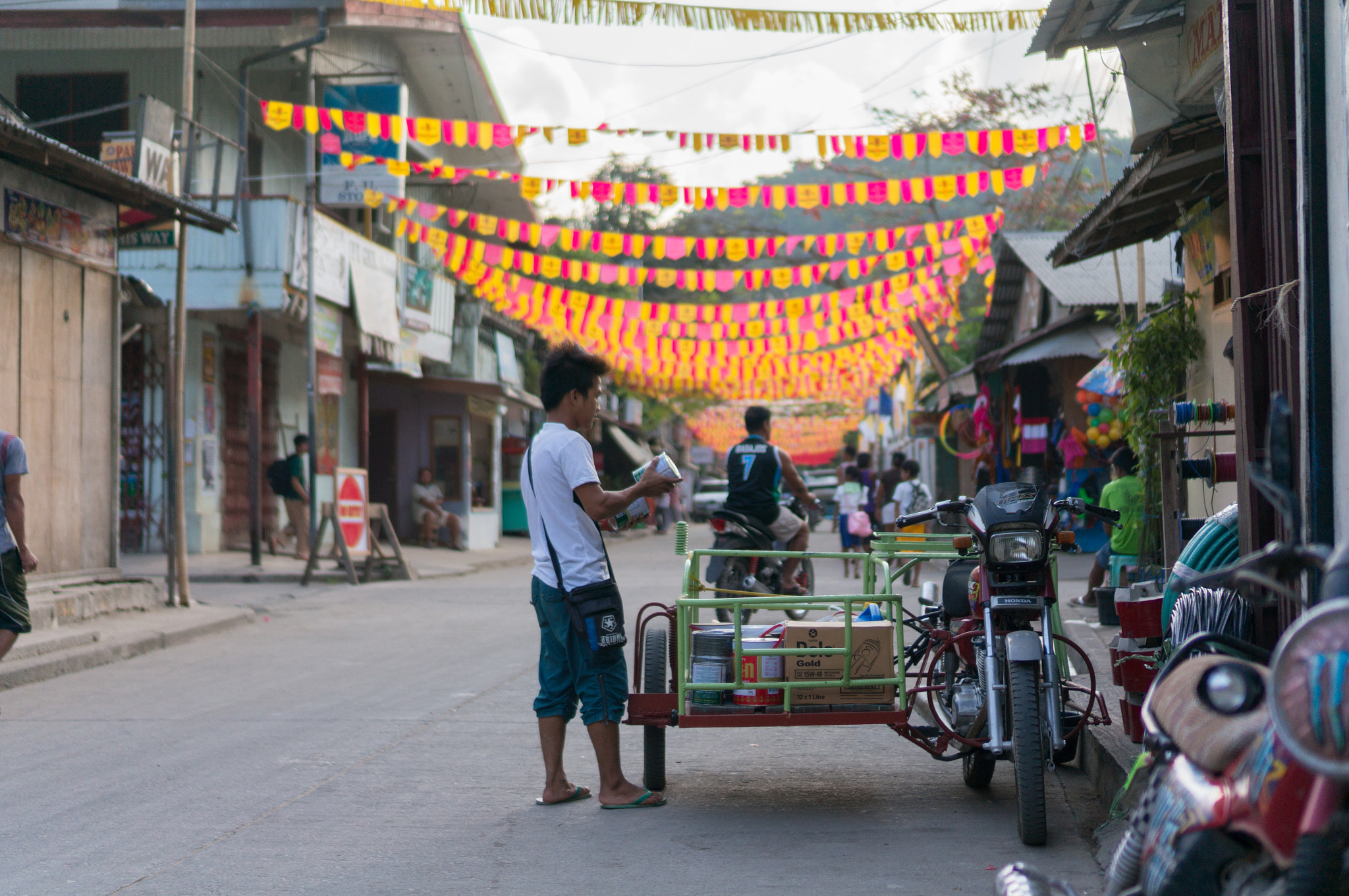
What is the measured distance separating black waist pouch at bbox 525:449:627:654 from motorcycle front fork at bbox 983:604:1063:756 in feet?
4.59

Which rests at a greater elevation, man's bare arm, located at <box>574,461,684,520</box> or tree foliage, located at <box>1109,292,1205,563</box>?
tree foliage, located at <box>1109,292,1205,563</box>

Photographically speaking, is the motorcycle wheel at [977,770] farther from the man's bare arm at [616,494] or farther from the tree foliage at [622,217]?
the tree foliage at [622,217]

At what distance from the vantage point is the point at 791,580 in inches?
412

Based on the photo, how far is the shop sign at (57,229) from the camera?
34.6ft

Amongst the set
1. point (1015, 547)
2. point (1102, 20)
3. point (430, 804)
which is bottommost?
point (430, 804)

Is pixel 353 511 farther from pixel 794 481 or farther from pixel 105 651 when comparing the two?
pixel 794 481

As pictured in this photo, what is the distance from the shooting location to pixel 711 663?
5035 millimetres

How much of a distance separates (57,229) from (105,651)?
4.05 m

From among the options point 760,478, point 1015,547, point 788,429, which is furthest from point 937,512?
point 788,429

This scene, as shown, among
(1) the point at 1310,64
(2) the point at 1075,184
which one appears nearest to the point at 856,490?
(2) the point at 1075,184

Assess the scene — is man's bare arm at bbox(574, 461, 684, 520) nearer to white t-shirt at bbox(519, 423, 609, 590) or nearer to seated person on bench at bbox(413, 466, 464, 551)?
white t-shirt at bbox(519, 423, 609, 590)

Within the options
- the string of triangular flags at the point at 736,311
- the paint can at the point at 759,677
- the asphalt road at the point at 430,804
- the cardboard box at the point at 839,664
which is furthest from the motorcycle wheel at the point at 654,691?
the string of triangular flags at the point at 736,311

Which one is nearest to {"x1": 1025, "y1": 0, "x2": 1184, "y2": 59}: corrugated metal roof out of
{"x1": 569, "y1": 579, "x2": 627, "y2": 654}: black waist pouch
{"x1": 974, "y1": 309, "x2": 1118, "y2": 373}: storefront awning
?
{"x1": 569, "y1": 579, "x2": 627, "y2": 654}: black waist pouch

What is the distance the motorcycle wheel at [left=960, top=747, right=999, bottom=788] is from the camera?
526 cm
